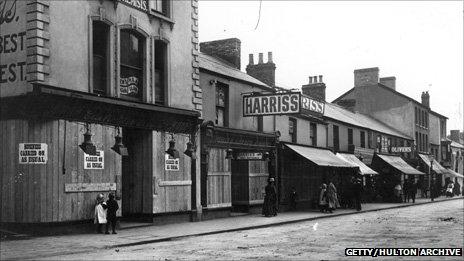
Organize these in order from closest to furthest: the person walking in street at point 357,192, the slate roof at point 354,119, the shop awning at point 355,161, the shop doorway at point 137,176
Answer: the shop doorway at point 137,176 < the person walking in street at point 357,192 < the shop awning at point 355,161 < the slate roof at point 354,119

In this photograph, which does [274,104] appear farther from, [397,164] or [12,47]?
[397,164]

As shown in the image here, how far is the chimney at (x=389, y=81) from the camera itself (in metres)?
54.7

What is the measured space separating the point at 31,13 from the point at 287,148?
50.5ft

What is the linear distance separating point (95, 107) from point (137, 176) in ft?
11.5

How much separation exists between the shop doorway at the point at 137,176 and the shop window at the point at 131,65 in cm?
142

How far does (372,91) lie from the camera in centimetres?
5191

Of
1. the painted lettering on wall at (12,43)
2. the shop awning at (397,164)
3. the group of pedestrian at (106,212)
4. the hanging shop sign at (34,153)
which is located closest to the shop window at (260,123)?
the group of pedestrian at (106,212)

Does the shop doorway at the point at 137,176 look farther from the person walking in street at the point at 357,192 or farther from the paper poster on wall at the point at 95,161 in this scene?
the person walking in street at the point at 357,192

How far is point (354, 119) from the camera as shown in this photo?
4047 cm

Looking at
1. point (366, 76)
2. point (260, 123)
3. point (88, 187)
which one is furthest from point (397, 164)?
point (88, 187)

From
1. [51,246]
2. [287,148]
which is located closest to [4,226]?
[51,246]

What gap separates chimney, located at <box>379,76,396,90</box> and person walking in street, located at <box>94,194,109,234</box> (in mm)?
43922

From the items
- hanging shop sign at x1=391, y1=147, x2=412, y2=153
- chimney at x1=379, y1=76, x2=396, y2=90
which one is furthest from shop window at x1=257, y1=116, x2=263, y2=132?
chimney at x1=379, y1=76, x2=396, y2=90

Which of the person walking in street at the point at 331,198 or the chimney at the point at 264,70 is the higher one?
the chimney at the point at 264,70
